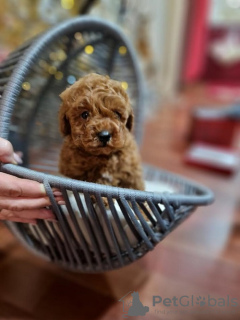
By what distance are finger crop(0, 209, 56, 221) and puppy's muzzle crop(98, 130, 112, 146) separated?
0.13 m

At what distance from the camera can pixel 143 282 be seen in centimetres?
58

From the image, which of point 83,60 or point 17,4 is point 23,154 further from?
point 17,4

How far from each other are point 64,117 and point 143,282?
1.14 ft

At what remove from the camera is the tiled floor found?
519mm

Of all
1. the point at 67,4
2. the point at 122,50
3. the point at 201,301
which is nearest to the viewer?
the point at 201,301

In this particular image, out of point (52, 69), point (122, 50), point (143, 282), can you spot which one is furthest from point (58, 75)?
point (143, 282)

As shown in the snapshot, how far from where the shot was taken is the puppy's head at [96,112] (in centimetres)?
39

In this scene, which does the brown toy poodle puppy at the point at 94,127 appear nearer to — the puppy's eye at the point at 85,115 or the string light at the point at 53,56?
the puppy's eye at the point at 85,115

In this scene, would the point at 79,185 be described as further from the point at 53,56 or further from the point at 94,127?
the point at 53,56

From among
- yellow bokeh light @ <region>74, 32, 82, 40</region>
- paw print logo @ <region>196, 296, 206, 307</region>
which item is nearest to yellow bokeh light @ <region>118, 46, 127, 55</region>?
yellow bokeh light @ <region>74, 32, 82, 40</region>

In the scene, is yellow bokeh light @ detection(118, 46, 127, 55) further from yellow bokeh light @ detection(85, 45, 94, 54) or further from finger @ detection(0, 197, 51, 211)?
finger @ detection(0, 197, 51, 211)

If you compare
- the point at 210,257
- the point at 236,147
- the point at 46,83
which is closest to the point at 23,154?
the point at 46,83

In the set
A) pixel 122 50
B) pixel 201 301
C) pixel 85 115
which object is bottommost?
pixel 201 301

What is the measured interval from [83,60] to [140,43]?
3.61 feet
